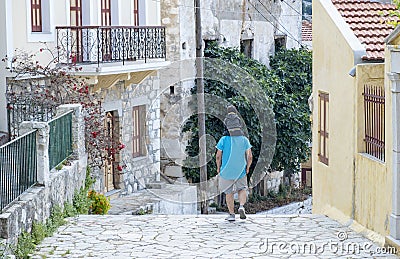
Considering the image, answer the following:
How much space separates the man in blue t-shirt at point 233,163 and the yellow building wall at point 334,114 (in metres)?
1.59

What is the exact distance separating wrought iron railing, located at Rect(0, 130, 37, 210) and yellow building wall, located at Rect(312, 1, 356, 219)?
4.89 meters

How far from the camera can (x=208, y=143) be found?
2781 centimetres

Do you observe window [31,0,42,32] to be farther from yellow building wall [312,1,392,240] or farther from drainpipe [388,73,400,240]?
drainpipe [388,73,400,240]

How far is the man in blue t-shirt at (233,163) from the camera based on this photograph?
14.4 m

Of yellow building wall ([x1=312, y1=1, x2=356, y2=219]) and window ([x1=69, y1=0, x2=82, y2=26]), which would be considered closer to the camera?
yellow building wall ([x1=312, y1=1, x2=356, y2=219])

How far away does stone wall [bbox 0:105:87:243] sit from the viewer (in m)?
11.4

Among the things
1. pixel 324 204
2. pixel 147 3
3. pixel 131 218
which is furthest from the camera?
pixel 147 3

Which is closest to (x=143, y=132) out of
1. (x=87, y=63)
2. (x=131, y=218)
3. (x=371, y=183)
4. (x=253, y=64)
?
(x=87, y=63)

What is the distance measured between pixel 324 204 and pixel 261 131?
1331cm

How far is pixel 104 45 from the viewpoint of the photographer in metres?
20.3

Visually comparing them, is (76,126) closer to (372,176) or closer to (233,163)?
(233,163)

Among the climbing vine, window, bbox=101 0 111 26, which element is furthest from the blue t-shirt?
window, bbox=101 0 111 26

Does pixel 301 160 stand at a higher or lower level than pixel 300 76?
lower

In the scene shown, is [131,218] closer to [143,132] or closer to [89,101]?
[89,101]
